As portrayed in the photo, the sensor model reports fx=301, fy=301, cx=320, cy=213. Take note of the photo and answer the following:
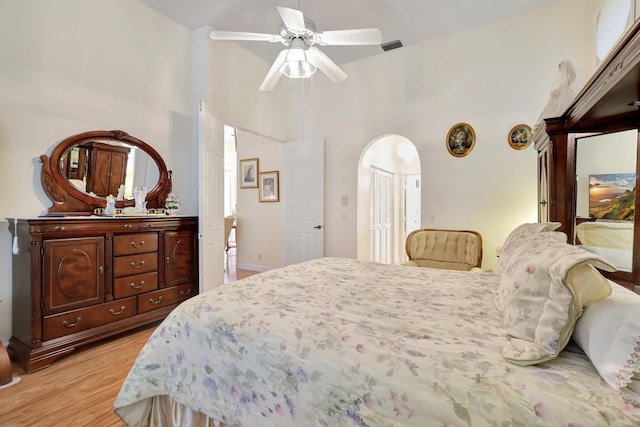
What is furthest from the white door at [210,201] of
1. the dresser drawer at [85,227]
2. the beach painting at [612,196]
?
the beach painting at [612,196]

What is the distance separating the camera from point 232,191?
8.87 m

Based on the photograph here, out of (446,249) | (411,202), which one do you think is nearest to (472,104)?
(446,249)

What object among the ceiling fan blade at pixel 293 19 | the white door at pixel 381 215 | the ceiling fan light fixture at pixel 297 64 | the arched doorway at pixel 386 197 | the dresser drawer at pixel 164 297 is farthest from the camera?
the white door at pixel 381 215

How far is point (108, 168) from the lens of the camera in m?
3.02

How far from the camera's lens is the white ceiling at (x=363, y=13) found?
3.18m

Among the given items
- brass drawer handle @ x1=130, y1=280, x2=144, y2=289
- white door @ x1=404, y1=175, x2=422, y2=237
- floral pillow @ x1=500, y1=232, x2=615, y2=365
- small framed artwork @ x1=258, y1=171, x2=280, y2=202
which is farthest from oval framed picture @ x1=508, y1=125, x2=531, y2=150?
brass drawer handle @ x1=130, y1=280, x2=144, y2=289

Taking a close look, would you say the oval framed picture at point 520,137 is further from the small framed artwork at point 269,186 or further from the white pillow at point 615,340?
the small framed artwork at point 269,186

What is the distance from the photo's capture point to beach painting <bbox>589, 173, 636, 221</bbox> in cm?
167

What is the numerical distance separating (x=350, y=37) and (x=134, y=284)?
113 inches

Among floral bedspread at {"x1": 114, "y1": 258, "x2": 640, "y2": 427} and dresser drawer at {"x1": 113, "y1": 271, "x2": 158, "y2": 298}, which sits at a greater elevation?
floral bedspread at {"x1": 114, "y1": 258, "x2": 640, "y2": 427}

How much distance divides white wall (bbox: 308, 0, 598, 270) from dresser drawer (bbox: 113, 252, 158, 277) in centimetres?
261

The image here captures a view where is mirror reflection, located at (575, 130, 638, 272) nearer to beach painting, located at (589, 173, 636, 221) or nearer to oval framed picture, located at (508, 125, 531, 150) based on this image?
beach painting, located at (589, 173, 636, 221)

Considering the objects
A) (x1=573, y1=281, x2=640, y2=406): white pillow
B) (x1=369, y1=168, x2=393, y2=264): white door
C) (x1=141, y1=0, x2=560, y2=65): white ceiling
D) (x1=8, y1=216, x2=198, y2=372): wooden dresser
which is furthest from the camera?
(x1=369, y1=168, x2=393, y2=264): white door

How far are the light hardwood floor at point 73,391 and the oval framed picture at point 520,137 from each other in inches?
168
